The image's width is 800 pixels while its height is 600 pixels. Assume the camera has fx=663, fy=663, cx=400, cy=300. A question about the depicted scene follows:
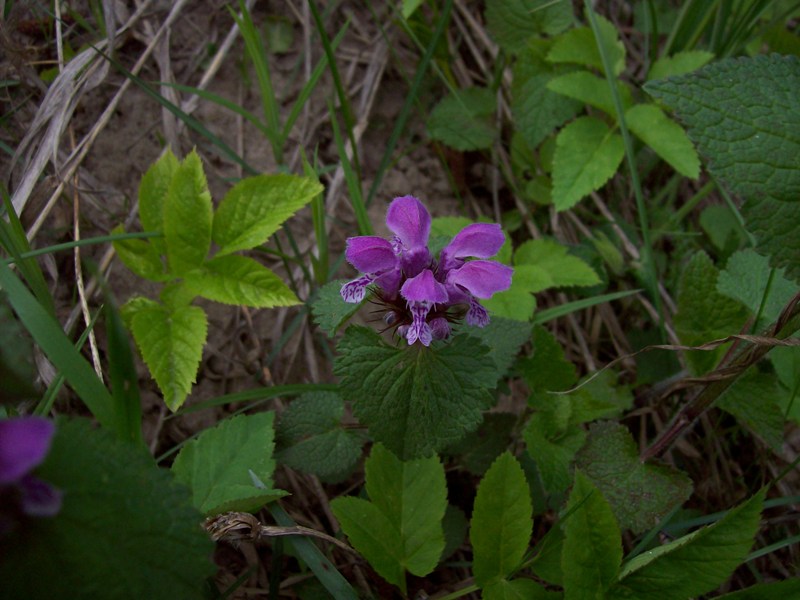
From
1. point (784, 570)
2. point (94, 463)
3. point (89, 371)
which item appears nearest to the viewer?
point (94, 463)

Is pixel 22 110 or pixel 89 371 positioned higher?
pixel 22 110

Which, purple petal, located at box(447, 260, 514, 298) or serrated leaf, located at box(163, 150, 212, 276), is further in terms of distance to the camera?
serrated leaf, located at box(163, 150, 212, 276)

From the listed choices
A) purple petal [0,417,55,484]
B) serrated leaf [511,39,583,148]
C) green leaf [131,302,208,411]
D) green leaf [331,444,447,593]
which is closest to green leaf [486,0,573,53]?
serrated leaf [511,39,583,148]

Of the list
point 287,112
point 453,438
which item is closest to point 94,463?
point 453,438

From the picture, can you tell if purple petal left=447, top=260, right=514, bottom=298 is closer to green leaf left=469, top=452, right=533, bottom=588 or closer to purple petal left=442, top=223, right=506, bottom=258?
purple petal left=442, top=223, right=506, bottom=258

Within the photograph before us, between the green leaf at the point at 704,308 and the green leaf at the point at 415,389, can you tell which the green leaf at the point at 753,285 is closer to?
the green leaf at the point at 704,308

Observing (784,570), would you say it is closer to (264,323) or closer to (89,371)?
(264,323)
